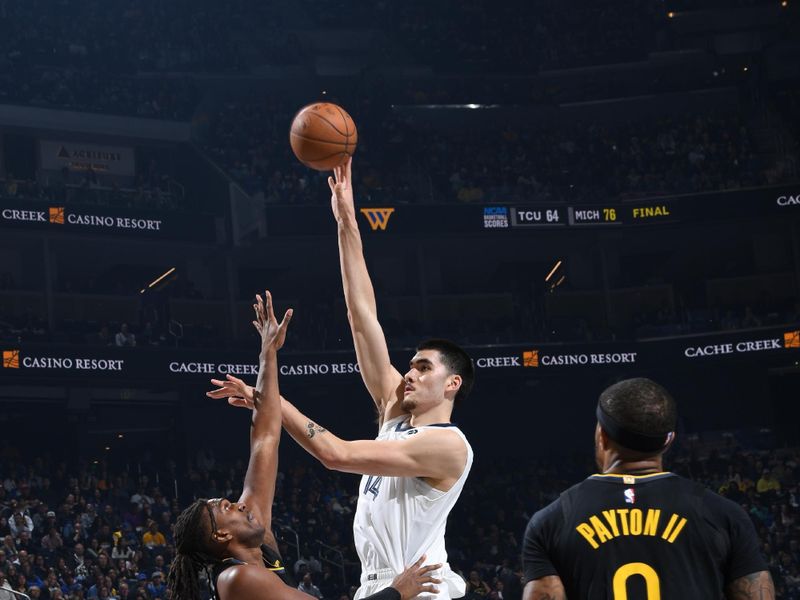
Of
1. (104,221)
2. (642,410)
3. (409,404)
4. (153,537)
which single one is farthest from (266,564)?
(104,221)

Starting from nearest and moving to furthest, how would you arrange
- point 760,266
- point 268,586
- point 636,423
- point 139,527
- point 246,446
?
point 636,423
point 268,586
point 139,527
point 246,446
point 760,266

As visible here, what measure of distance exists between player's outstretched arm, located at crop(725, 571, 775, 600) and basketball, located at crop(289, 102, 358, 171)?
159 inches

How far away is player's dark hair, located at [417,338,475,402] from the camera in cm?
542

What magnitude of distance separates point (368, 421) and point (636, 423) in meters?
25.2

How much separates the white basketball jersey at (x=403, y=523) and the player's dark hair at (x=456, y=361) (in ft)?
0.81

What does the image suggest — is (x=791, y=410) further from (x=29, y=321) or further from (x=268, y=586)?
(x=268, y=586)

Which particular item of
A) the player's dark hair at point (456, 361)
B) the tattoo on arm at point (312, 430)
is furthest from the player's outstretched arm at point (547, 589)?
the player's dark hair at point (456, 361)

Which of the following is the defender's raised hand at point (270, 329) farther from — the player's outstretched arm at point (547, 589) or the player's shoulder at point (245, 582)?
the player's outstretched arm at point (547, 589)

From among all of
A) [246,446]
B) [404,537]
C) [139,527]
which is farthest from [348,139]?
[246,446]

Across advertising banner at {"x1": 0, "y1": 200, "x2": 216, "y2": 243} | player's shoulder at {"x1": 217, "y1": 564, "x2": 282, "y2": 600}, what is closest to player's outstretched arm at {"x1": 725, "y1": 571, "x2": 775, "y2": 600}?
player's shoulder at {"x1": 217, "y1": 564, "x2": 282, "y2": 600}

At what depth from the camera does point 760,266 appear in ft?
98.3

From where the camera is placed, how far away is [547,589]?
3357mm

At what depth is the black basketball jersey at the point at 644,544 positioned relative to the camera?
3.32 meters

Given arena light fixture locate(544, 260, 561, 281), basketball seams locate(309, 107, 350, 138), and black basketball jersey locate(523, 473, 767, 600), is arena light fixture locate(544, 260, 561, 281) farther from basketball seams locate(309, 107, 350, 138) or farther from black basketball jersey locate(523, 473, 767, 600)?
black basketball jersey locate(523, 473, 767, 600)
